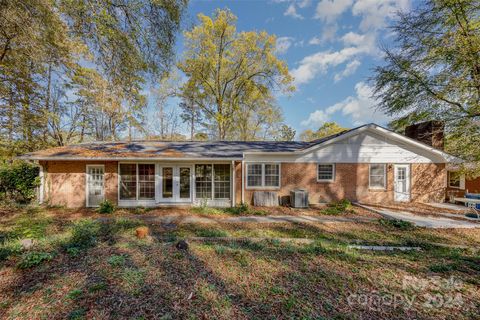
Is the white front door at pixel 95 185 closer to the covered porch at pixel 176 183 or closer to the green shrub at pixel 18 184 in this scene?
the covered porch at pixel 176 183

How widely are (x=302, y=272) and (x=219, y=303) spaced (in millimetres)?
1840

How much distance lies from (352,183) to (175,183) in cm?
1019

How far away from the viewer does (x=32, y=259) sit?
4059 millimetres

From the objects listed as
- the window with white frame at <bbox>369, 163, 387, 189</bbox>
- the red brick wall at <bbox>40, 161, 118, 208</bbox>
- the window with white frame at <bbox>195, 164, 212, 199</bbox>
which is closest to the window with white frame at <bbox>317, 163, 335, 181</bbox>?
the window with white frame at <bbox>369, 163, 387, 189</bbox>

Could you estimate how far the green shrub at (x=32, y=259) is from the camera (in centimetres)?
395

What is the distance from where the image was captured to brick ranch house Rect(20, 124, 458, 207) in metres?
10.6

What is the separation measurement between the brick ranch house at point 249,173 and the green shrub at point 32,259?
616cm

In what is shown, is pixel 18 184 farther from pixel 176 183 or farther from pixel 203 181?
pixel 203 181

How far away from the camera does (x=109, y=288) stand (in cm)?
334

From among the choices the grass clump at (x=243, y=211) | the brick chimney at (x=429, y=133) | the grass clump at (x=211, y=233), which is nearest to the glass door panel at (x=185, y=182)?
the grass clump at (x=243, y=211)

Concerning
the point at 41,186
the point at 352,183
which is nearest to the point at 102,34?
the point at 41,186

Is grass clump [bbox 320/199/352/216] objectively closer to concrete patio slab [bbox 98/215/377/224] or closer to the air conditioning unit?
concrete patio slab [bbox 98/215/377/224]

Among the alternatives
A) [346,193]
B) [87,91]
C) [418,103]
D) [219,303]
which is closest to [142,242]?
[219,303]

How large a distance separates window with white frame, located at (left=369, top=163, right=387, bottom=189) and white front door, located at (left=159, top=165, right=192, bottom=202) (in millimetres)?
10624
